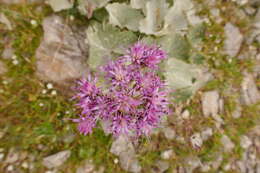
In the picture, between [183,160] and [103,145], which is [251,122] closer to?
[183,160]

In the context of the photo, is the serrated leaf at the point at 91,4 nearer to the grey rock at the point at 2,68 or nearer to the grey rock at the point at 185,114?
the grey rock at the point at 2,68

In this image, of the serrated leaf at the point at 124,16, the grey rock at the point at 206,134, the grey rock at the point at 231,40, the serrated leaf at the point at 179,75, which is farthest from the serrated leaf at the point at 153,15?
the grey rock at the point at 206,134

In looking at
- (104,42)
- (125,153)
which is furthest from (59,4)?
(125,153)

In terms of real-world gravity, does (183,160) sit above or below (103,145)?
below

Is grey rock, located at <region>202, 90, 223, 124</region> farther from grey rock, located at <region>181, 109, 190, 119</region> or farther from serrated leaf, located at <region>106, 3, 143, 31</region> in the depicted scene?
serrated leaf, located at <region>106, 3, 143, 31</region>

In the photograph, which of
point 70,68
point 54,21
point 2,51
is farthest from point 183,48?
point 2,51
